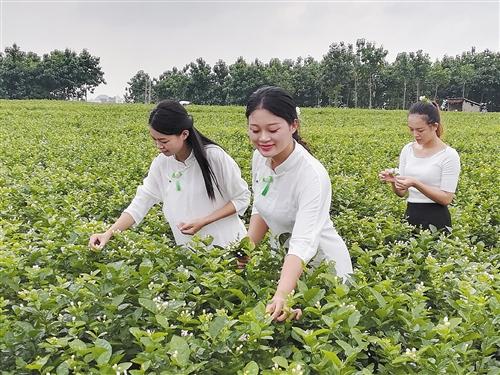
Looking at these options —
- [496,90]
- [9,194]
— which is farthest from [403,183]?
[496,90]

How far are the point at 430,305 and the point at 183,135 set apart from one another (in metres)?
1.47

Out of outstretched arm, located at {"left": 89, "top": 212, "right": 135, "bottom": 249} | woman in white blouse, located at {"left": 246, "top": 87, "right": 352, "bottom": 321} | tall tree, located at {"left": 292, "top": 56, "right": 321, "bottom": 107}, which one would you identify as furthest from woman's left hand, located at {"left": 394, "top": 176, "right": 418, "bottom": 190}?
tall tree, located at {"left": 292, "top": 56, "right": 321, "bottom": 107}

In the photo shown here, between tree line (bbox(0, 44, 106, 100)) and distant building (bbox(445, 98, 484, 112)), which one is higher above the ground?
tree line (bbox(0, 44, 106, 100))

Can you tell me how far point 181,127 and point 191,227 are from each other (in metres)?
0.53

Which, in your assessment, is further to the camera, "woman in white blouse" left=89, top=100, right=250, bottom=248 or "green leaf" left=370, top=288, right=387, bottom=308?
"woman in white blouse" left=89, top=100, right=250, bottom=248

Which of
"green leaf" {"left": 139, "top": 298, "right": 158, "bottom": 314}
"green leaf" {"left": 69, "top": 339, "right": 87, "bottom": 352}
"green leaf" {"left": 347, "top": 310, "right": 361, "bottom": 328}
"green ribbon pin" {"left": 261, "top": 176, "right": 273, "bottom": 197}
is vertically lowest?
"green leaf" {"left": 69, "top": 339, "right": 87, "bottom": 352}

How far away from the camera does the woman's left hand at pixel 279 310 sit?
5.64ft

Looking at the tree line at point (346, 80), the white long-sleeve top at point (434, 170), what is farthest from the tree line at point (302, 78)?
→ the white long-sleeve top at point (434, 170)

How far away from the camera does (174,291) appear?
1.95 metres

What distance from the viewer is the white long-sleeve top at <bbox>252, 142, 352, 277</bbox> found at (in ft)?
6.57

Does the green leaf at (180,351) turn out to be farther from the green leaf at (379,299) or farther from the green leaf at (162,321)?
the green leaf at (379,299)

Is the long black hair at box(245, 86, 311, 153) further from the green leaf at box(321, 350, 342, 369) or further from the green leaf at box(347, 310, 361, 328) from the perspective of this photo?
the green leaf at box(321, 350, 342, 369)

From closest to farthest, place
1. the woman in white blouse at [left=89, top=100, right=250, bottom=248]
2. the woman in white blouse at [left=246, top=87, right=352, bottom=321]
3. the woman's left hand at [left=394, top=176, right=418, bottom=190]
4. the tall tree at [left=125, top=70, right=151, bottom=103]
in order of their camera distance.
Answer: the woman in white blouse at [left=246, top=87, right=352, bottom=321] → the woman in white blouse at [left=89, top=100, right=250, bottom=248] → the woman's left hand at [left=394, top=176, right=418, bottom=190] → the tall tree at [left=125, top=70, right=151, bottom=103]

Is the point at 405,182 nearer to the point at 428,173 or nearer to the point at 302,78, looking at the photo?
the point at 428,173
